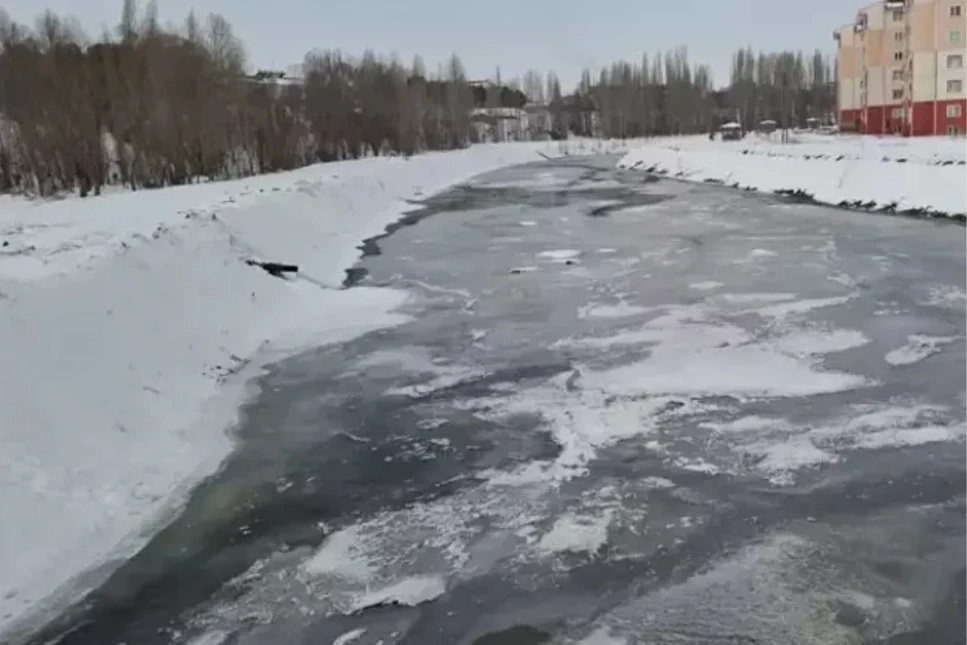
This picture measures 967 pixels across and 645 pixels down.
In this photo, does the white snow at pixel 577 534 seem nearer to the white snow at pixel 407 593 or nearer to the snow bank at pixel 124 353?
the white snow at pixel 407 593

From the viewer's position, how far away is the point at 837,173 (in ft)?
104

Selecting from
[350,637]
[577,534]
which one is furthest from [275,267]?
[350,637]

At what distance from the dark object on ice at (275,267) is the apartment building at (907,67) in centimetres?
5554

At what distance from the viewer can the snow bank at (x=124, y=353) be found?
580 cm

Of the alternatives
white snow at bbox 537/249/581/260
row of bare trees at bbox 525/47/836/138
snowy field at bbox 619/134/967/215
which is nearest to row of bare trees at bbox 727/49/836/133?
row of bare trees at bbox 525/47/836/138

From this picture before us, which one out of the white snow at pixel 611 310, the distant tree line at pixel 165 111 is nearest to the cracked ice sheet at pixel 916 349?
the white snow at pixel 611 310

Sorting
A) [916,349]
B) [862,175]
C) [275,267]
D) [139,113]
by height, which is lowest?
[916,349]

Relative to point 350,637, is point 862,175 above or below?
above

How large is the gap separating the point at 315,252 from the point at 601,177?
A: 105 feet

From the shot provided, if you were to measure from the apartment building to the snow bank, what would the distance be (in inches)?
2160

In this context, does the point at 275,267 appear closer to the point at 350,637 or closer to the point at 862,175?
the point at 350,637

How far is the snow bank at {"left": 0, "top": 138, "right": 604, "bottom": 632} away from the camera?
580cm

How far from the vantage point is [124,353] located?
28.1 ft

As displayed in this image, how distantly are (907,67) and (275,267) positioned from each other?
58920 mm
